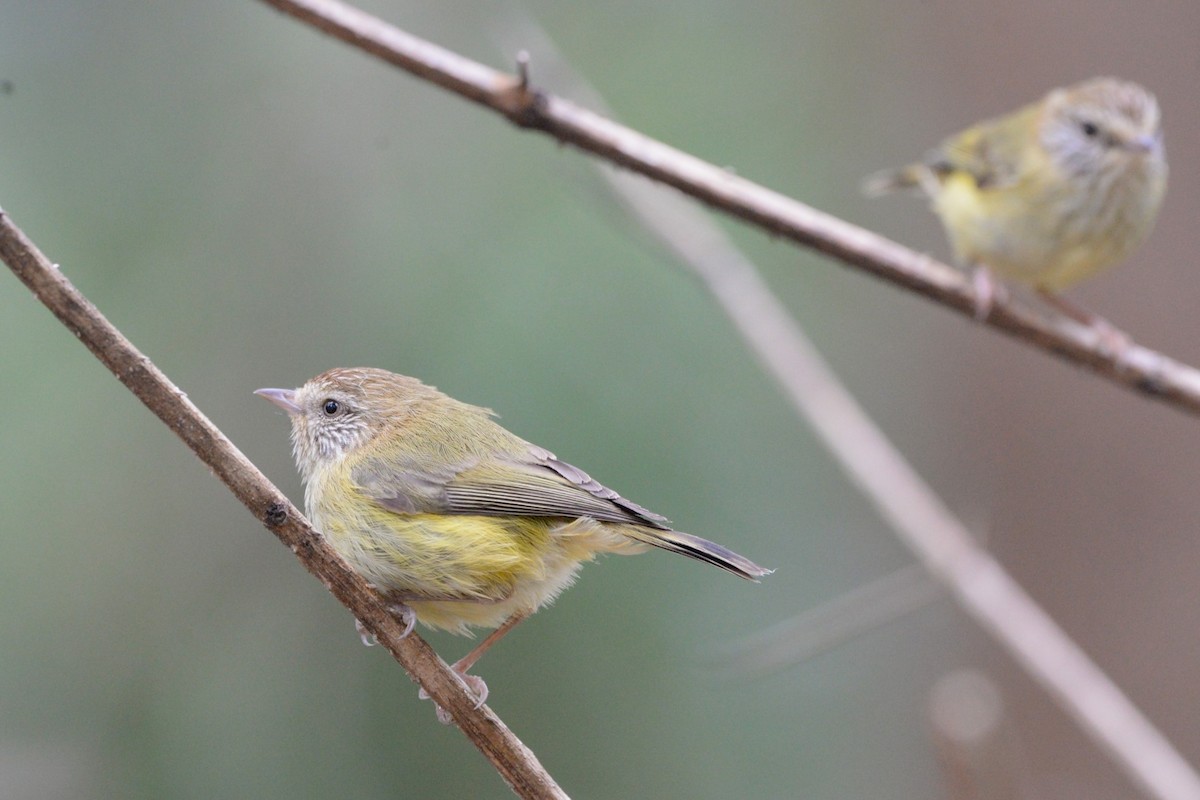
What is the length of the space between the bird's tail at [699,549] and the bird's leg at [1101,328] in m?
2.09

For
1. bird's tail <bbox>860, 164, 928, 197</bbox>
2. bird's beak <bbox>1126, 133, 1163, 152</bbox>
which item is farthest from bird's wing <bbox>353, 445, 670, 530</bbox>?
bird's tail <bbox>860, 164, 928, 197</bbox>

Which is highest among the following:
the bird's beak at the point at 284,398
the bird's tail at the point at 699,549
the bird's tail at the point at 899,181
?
the bird's tail at the point at 899,181

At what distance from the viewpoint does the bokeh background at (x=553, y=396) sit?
3783 mm

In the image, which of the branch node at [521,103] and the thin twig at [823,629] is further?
the branch node at [521,103]

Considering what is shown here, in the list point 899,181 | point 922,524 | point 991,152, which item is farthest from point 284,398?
point 899,181

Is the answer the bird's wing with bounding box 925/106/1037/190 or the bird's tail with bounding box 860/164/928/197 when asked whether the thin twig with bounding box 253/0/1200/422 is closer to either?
the bird's wing with bounding box 925/106/1037/190

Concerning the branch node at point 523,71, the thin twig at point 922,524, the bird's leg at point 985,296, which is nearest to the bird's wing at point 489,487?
the branch node at point 523,71

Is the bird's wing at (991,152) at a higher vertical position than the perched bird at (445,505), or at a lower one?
higher

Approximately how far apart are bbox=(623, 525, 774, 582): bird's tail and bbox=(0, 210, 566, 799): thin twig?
46 centimetres

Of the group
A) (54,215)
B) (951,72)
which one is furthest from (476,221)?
(951,72)

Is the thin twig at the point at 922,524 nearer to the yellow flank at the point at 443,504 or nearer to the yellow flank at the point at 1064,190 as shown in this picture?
the yellow flank at the point at 443,504

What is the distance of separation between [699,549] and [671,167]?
153 centimetres

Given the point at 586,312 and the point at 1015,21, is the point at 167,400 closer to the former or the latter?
the point at 586,312

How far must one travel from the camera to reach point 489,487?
8.42 ft
